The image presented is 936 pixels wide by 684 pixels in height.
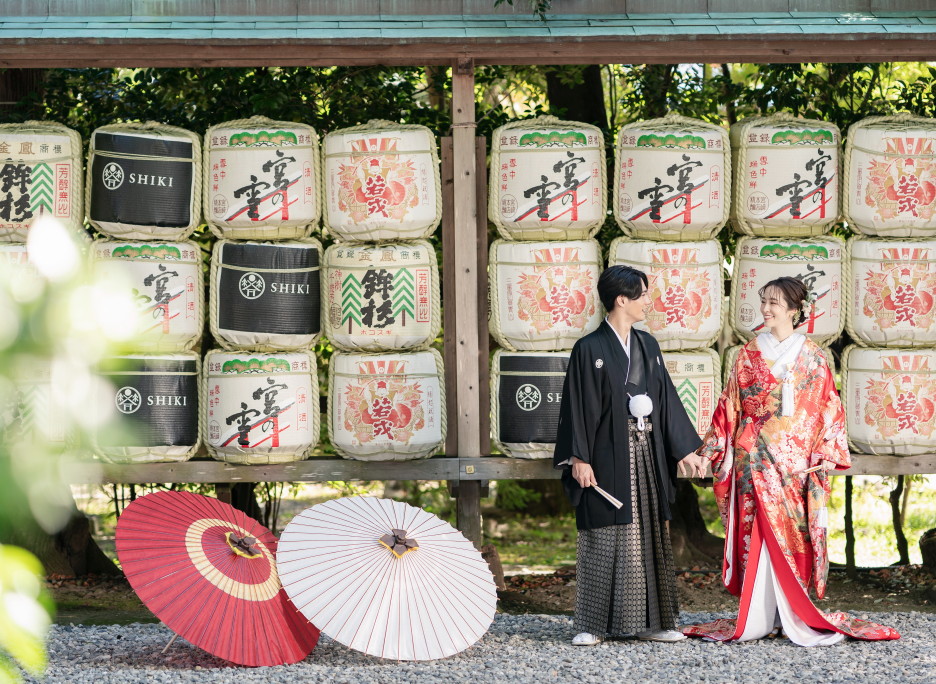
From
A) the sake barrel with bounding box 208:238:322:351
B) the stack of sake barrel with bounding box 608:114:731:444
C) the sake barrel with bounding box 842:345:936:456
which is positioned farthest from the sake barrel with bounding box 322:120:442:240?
the sake barrel with bounding box 842:345:936:456

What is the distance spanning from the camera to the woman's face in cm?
497

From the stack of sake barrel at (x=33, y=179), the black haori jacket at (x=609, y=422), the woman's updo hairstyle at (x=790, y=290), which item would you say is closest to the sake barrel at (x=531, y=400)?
the black haori jacket at (x=609, y=422)

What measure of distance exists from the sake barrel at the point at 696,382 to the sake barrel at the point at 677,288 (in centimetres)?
9

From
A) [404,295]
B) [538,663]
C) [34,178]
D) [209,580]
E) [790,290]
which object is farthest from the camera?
[404,295]

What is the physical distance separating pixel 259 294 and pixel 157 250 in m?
0.59

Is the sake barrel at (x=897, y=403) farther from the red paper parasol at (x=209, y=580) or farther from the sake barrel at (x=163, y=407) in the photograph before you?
the sake barrel at (x=163, y=407)

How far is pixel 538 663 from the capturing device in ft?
15.4

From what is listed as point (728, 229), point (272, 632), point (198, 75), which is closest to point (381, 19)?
point (198, 75)

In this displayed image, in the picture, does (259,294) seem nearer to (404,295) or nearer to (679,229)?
(404,295)

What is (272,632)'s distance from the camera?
459 cm

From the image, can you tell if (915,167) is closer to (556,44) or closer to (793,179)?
(793,179)

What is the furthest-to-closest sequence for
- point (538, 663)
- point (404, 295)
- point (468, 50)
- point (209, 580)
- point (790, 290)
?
point (404, 295) < point (468, 50) < point (790, 290) < point (538, 663) < point (209, 580)

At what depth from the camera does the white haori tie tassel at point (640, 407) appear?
5.00 m

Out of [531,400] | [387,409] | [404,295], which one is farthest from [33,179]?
[531,400]
